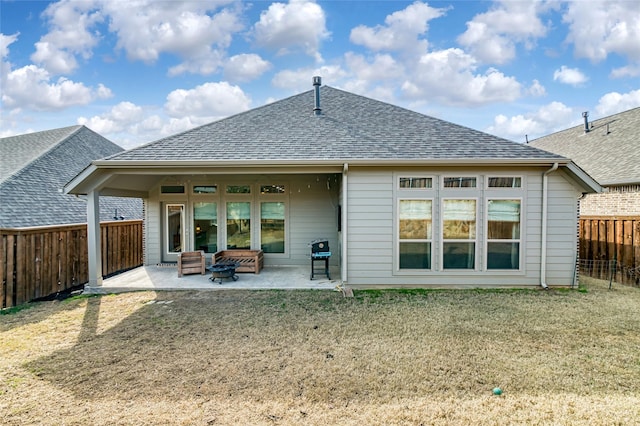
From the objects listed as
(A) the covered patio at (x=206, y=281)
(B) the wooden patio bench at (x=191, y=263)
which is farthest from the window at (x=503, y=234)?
(B) the wooden patio bench at (x=191, y=263)

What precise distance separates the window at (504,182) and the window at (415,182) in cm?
133

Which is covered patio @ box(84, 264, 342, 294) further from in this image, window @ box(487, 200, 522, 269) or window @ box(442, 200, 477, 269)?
window @ box(487, 200, 522, 269)

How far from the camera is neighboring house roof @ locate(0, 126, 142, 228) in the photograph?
8.93 meters

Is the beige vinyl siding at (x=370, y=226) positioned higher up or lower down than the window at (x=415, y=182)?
lower down

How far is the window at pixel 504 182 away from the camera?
22.9 feet

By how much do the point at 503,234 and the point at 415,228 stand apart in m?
1.95

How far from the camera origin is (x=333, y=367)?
3.65 metres

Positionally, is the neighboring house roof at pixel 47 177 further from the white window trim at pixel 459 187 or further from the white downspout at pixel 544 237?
the white downspout at pixel 544 237

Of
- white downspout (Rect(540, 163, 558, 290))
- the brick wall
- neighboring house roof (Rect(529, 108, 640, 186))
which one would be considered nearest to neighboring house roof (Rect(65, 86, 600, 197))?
white downspout (Rect(540, 163, 558, 290))

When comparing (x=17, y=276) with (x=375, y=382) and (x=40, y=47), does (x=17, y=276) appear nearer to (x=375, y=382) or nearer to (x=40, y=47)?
(x=375, y=382)

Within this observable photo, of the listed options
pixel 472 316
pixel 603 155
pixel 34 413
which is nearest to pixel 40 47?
pixel 34 413

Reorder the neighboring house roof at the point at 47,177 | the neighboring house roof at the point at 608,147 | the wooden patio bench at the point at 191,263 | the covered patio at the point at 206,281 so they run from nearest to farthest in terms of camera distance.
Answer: the covered patio at the point at 206,281, the wooden patio bench at the point at 191,263, the neighboring house roof at the point at 47,177, the neighboring house roof at the point at 608,147

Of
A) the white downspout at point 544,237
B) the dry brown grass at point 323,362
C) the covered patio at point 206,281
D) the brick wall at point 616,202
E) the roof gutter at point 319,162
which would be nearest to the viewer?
the dry brown grass at point 323,362

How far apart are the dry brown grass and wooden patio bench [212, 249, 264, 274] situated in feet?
7.54
